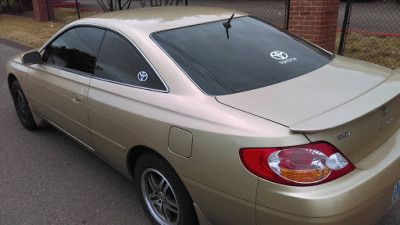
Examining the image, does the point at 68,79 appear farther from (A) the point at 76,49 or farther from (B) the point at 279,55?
(B) the point at 279,55

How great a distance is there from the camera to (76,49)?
350 cm

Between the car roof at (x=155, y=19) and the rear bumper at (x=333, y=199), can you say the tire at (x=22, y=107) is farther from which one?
the rear bumper at (x=333, y=199)

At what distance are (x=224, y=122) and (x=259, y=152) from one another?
0.28 m

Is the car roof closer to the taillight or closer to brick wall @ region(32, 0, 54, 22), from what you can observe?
the taillight

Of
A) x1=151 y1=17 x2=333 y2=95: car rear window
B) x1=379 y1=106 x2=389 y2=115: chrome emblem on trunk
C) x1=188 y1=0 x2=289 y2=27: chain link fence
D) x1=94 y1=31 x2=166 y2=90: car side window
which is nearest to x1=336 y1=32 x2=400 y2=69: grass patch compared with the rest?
x1=151 y1=17 x2=333 y2=95: car rear window

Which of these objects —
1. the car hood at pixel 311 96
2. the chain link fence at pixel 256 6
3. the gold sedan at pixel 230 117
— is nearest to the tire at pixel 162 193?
the gold sedan at pixel 230 117

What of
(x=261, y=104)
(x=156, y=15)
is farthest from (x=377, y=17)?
(x=261, y=104)

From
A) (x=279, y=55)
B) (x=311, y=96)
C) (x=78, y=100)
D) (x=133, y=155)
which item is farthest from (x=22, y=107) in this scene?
(x=311, y=96)

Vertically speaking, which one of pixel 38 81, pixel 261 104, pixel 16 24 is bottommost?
pixel 16 24

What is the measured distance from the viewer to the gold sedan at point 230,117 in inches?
73.1

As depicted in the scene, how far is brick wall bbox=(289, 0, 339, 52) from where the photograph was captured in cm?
550

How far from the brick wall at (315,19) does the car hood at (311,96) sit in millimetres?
3036

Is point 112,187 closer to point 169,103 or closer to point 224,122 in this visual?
point 169,103

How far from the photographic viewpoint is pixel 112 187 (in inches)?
136
